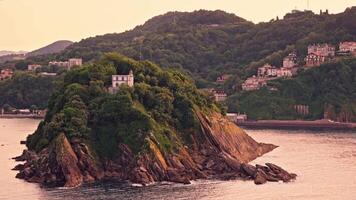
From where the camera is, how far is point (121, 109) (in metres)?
82.6

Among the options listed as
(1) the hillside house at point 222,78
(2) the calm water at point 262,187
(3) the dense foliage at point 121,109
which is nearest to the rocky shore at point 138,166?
(3) the dense foliage at point 121,109

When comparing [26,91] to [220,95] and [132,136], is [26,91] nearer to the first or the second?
[220,95]

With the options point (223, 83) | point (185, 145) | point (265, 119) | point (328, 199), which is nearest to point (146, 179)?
point (185, 145)

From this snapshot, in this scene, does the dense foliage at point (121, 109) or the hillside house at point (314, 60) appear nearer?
the dense foliage at point (121, 109)

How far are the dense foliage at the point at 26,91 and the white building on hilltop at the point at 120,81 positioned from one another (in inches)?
3953

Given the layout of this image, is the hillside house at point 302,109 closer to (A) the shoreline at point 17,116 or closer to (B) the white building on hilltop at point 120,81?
(A) the shoreline at point 17,116

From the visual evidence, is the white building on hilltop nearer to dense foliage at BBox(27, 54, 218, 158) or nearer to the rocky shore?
dense foliage at BBox(27, 54, 218, 158)

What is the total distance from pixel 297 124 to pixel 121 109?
239 ft

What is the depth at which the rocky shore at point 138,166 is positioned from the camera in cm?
7562

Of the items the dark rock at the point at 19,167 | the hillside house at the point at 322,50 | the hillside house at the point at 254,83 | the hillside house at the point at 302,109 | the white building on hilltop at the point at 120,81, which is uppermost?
the hillside house at the point at 322,50

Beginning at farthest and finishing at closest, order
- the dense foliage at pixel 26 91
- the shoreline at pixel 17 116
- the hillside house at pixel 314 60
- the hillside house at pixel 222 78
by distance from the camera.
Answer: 1. the dense foliage at pixel 26 91
2. the hillside house at pixel 222 78
3. the shoreline at pixel 17 116
4. the hillside house at pixel 314 60

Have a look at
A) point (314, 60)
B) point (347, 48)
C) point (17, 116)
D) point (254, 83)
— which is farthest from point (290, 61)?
point (17, 116)

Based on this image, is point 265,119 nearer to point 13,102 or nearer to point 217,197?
point 13,102

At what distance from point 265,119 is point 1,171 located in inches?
3073
